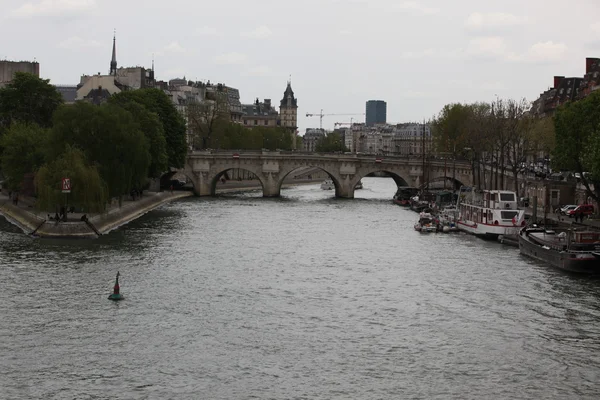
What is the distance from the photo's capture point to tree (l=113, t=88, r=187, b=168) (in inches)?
4056

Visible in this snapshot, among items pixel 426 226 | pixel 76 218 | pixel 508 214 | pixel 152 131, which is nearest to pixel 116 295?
pixel 76 218

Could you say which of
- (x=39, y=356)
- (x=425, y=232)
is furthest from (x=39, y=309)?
(x=425, y=232)

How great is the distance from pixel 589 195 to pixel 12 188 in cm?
4433

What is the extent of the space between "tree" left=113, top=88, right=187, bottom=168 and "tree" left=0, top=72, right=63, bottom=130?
8.21 meters

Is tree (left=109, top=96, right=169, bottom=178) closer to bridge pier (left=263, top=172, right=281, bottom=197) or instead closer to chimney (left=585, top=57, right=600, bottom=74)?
bridge pier (left=263, top=172, right=281, bottom=197)

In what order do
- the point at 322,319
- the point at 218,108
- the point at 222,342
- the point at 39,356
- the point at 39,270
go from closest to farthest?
the point at 39,356
the point at 222,342
the point at 322,319
the point at 39,270
the point at 218,108

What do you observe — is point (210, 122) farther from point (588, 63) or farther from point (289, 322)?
point (289, 322)

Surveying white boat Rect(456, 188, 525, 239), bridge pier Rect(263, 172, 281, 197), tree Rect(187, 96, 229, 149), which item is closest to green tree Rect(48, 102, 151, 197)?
white boat Rect(456, 188, 525, 239)

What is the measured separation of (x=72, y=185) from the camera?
66.2 m

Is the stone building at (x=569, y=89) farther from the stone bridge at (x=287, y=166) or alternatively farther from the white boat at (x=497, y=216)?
the white boat at (x=497, y=216)

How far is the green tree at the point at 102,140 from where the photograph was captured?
237ft

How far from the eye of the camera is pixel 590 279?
5050 centimetres

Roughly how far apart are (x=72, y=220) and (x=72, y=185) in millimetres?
2250

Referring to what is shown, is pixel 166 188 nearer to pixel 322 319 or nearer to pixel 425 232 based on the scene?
pixel 425 232
